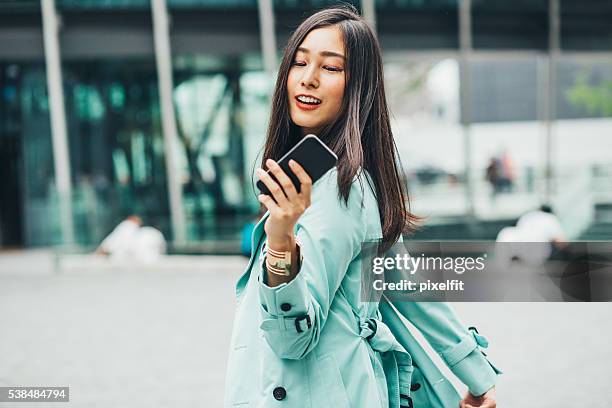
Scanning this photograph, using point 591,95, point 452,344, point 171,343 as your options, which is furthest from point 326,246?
point 591,95

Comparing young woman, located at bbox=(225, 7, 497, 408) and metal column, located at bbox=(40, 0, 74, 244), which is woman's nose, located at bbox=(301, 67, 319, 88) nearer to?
young woman, located at bbox=(225, 7, 497, 408)

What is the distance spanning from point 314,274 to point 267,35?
1206cm

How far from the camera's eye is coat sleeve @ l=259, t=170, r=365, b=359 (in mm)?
1535

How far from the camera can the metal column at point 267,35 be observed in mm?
13132

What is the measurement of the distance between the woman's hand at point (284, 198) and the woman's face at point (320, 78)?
35 cm

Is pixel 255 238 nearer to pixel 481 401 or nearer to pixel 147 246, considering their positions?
pixel 481 401

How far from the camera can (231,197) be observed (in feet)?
45.0

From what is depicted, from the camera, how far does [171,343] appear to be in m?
6.71

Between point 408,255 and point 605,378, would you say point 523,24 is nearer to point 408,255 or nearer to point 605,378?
point 605,378

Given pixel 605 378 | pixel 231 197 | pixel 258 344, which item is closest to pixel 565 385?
pixel 605 378

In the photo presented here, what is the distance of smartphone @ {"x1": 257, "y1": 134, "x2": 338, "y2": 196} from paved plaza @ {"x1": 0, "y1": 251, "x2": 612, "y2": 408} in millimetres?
3715

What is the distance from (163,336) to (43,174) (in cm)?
920

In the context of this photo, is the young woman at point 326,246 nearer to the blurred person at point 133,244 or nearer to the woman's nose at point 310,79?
the woman's nose at point 310,79

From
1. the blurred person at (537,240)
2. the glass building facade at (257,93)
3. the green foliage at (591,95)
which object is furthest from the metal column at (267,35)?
the blurred person at (537,240)
